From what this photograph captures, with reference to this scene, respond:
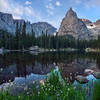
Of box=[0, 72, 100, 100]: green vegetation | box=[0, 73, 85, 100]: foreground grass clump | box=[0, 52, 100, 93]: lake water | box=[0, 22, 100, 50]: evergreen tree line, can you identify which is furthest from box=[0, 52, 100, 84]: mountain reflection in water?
box=[0, 22, 100, 50]: evergreen tree line

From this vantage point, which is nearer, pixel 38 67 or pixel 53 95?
pixel 53 95

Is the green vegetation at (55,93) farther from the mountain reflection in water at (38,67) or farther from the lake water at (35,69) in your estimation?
the mountain reflection in water at (38,67)

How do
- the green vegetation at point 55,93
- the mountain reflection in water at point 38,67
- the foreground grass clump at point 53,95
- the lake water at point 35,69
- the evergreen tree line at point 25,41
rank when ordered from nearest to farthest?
the green vegetation at point 55,93, the foreground grass clump at point 53,95, the lake water at point 35,69, the mountain reflection in water at point 38,67, the evergreen tree line at point 25,41

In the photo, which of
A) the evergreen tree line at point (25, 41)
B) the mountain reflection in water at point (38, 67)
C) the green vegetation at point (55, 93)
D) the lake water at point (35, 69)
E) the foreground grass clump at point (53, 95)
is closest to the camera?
the green vegetation at point (55, 93)

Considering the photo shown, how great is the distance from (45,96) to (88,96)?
8.61ft

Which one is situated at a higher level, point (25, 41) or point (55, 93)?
point (25, 41)

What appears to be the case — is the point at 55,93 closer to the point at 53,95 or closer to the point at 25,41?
the point at 53,95

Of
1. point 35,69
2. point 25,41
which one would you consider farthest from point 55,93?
point 25,41

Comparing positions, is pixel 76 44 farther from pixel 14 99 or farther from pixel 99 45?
pixel 14 99

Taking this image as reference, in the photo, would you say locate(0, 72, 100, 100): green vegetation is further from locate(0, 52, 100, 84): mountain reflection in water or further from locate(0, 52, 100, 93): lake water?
locate(0, 52, 100, 84): mountain reflection in water

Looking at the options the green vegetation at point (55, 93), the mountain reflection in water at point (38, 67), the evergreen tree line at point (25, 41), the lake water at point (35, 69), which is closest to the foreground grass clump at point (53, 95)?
the green vegetation at point (55, 93)

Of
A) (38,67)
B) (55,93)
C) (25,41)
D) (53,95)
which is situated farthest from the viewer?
(25,41)

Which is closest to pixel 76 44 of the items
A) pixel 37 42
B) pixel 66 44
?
pixel 66 44

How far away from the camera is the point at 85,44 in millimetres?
139750
